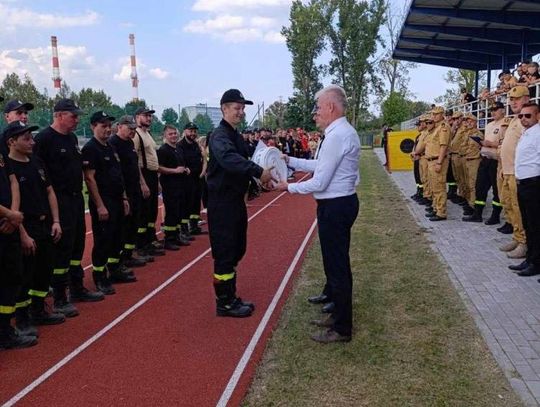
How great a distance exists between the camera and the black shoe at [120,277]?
6.89 m

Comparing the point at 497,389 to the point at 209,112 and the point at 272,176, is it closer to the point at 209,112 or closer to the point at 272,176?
the point at 272,176

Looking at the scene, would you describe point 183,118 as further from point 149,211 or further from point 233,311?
point 233,311

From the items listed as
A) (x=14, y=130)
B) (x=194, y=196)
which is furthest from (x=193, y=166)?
(x=14, y=130)

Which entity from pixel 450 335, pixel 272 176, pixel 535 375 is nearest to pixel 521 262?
pixel 450 335

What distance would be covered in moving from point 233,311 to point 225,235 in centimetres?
83

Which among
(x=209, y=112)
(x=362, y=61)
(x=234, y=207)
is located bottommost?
(x=234, y=207)

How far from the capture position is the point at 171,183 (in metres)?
8.84

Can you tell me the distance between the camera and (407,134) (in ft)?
66.8

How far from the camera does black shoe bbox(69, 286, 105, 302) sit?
6233mm

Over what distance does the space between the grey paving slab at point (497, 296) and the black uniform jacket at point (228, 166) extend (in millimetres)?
2658

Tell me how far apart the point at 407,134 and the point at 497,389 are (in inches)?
684

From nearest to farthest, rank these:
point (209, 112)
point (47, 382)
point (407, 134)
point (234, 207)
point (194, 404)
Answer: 1. point (194, 404)
2. point (47, 382)
3. point (234, 207)
4. point (407, 134)
5. point (209, 112)

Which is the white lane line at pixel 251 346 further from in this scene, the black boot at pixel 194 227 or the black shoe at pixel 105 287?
the black boot at pixel 194 227

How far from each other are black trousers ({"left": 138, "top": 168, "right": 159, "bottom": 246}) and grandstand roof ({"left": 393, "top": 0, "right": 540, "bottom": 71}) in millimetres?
10780
